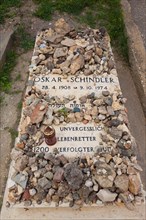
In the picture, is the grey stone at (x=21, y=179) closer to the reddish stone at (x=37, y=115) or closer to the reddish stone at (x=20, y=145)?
the reddish stone at (x=20, y=145)

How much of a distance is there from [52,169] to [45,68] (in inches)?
72.0

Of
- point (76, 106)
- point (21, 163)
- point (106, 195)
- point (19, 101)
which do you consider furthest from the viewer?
point (19, 101)

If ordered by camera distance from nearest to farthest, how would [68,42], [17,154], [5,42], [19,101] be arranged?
[17,154]
[68,42]
[19,101]
[5,42]

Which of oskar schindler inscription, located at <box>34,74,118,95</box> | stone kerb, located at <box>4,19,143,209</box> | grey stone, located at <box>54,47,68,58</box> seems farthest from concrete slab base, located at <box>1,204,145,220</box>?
grey stone, located at <box>54,47,68,58</box>

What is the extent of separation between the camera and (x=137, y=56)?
5809mm

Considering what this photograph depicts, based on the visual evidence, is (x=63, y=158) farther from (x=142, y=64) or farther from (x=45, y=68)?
(x=142, y=64)

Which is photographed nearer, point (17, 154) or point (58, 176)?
point (58, 176)

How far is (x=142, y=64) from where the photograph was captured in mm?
5672

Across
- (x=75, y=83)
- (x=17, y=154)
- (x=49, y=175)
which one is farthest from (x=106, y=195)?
(x=75, y=83)

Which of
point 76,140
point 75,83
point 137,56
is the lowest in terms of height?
point 76,140

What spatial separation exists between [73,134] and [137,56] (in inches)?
87.1

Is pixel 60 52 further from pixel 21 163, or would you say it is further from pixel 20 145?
pixel 21 163

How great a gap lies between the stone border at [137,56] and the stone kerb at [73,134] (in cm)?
60

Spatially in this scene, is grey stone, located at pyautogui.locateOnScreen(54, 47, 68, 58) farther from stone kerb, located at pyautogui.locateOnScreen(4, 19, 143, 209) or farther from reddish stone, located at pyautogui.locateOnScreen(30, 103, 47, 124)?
reddish stone, located at pyautogui.locateOnScreen(30, 103, 47, 124)
